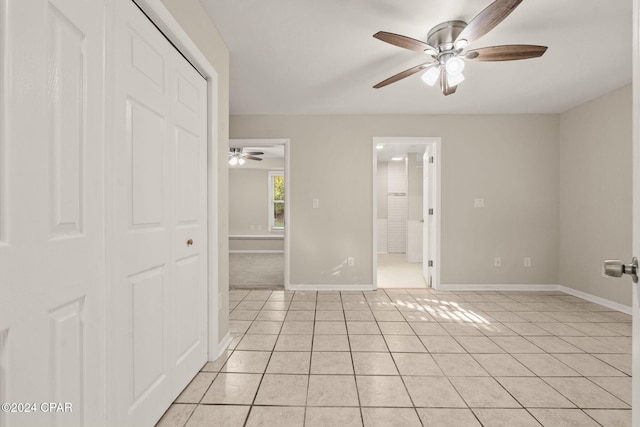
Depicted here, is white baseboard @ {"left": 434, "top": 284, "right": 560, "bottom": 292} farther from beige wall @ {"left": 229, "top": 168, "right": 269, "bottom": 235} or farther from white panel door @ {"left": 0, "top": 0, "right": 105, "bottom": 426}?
beige wall @ {"left": 229, "top": 168, "right": 269, "bottom": 235}

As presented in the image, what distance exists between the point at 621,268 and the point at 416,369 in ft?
4.99

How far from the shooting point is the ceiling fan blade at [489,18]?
1527 mm

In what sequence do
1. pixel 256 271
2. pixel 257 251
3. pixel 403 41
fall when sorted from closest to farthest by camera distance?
pixel 403 41, pixel 256 271, pixel 257 251

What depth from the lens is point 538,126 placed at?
4078mm

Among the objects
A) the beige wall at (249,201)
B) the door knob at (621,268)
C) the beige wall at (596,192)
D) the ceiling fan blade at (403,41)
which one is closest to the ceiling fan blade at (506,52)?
the ceiling fan blade at (403,41)

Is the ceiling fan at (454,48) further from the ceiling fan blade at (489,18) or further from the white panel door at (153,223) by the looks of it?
the white panel door at (153,223)

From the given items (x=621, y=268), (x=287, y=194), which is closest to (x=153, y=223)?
(x=621, y=268)

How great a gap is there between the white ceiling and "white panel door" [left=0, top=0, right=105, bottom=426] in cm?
136

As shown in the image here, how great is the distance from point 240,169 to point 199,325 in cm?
620

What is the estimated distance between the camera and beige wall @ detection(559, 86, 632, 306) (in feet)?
10.4

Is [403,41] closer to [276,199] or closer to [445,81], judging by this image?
[445,81]

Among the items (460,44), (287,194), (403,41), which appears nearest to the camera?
(403,41)

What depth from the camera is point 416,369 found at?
201 cm

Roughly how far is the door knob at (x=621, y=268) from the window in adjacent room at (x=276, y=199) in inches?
281
